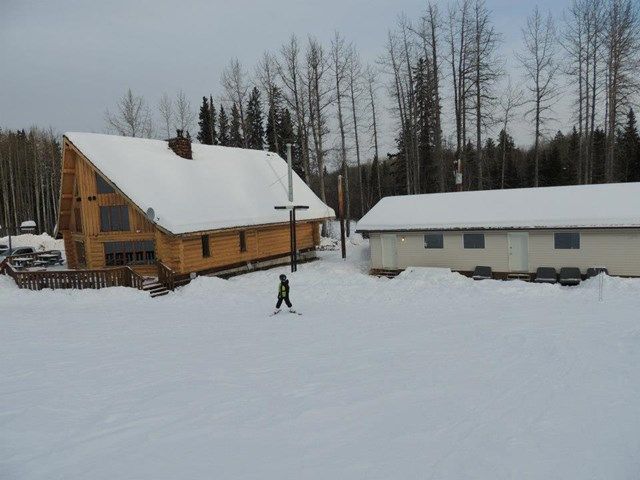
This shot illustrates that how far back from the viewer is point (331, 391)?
856 cm

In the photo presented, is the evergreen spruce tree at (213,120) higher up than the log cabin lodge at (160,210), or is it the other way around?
the evergreen spruce tree at (213,120)

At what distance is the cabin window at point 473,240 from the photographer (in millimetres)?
20734

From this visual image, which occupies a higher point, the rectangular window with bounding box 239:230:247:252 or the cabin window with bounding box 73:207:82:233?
the cabin window with bounding box 73:207:82:233

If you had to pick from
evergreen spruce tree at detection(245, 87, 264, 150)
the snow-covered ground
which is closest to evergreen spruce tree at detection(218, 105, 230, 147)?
evergreen spruce tree at detection(245, 87, 264, 150)

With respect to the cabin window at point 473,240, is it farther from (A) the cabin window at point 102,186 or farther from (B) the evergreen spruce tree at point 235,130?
(B) the evergreen spruce tree at point 235,130

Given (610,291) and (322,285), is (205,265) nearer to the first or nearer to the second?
(322,285)

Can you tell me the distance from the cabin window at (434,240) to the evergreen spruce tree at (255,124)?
109 feet

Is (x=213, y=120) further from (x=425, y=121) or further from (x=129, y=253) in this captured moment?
(x=129, y=253)

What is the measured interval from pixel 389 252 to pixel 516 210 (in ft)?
21.5

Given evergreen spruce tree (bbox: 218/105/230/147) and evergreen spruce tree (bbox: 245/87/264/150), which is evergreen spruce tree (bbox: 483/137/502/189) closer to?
evergreen spruce tree (bbox: 245/87/264/150)

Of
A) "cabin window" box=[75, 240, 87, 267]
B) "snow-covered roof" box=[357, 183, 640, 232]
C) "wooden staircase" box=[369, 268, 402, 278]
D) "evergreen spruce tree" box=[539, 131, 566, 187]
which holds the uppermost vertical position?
"evergreen spruce tree" box=[539, 131, 566, 187]

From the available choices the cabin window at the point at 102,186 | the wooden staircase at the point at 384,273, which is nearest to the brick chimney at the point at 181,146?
the cabin window at the point at 102,186

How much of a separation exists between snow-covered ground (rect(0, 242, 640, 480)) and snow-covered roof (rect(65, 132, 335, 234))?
654 centimetres

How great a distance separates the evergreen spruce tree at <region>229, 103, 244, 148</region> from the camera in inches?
1861
